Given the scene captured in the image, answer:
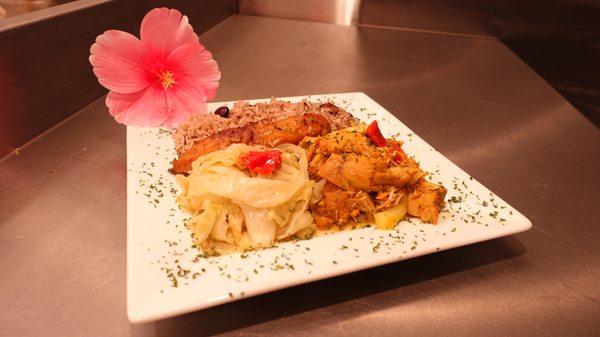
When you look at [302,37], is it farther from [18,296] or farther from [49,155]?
[18,296]

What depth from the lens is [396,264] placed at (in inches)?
58.1

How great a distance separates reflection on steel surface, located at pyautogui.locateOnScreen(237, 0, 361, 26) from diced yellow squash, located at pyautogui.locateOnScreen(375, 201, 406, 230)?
3.56m

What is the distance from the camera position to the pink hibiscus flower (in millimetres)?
1636

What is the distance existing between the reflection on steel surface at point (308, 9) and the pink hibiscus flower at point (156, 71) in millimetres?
3159

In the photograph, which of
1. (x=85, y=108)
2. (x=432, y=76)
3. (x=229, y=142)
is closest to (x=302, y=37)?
(x=432, y=76)

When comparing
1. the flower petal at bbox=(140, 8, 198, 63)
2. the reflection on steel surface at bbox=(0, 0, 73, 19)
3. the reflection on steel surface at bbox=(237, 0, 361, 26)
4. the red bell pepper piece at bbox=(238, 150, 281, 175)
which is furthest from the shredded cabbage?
the reflection on steel surface at bbox=(237, 0, 361, 26)

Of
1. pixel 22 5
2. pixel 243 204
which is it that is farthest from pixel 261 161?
pixel 22 5

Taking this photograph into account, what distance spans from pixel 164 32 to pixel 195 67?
19cm

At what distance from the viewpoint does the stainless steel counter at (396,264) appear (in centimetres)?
128

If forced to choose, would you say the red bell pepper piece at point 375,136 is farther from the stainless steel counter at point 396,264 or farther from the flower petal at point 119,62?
the flower petal at point 119,62

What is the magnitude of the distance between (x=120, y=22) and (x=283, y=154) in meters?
1.71

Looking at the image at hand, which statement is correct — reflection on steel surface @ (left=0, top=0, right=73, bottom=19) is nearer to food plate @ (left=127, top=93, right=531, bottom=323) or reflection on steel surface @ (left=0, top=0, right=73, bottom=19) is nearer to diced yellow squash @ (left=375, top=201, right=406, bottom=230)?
food plate @ (left=127, top=93, right=531, bottom=323)

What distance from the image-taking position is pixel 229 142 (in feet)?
5.89

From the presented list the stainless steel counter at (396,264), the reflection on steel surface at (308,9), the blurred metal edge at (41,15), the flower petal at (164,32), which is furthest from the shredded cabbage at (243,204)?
the reflection on steel surface at (308,9)
